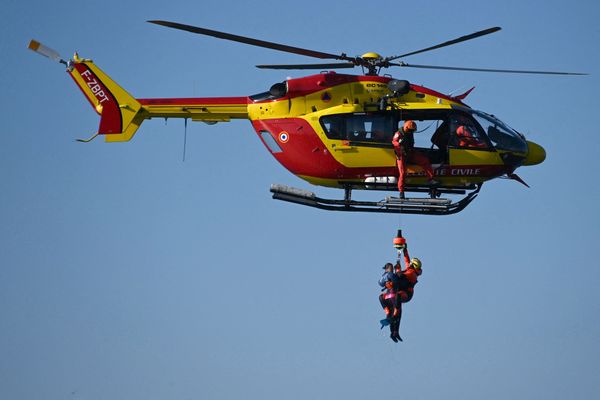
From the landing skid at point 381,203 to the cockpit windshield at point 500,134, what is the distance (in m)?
1.07

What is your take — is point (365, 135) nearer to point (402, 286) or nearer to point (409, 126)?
point (409, 126)

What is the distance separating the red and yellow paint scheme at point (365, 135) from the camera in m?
16.5

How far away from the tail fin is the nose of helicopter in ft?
22.7

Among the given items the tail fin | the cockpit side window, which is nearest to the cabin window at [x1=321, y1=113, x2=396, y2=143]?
the cockpit side window

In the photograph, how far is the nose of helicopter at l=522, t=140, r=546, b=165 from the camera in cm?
1728

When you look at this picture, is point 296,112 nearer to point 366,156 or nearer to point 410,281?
point 366,156

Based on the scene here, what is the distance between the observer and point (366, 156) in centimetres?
1652

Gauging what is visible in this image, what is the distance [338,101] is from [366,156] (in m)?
1.10

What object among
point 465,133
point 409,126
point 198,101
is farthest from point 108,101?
point 465,133

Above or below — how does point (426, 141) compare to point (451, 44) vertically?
below

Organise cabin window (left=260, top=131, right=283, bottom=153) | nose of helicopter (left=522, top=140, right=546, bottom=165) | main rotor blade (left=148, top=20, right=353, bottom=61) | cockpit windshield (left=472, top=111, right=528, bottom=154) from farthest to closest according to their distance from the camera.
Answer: nose of helicopter (left=522, top=140, right=546, bottom=165)
cabin window (left=260, top=131, right=283, bottom=153)
cockpit windshield (left=472, top=111, right=528, bottom=154)
main rotor blade (left=148, top=20, right=353, bottom=61)

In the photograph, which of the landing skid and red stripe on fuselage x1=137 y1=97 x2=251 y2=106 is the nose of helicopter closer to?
the landing skid

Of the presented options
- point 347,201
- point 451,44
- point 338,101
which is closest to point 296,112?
point 338,101

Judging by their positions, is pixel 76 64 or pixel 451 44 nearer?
pixel 451 44
